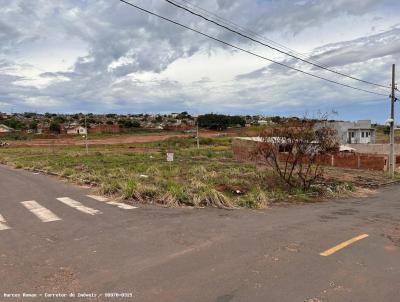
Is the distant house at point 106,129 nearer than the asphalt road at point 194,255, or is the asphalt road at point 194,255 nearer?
the asphalt road at point 194,255

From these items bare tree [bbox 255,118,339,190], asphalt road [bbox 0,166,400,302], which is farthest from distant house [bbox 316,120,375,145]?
asphalt road [bbox 0,166,400,302]

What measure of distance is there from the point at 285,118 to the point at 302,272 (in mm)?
13090

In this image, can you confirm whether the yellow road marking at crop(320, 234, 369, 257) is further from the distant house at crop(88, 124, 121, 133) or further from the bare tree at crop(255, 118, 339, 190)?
the distant house at crop(88, 124, 121, 133)

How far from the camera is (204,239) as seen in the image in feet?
28.0

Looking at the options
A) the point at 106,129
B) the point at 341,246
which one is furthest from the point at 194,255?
the point at 106,129

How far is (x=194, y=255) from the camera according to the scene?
289 inches

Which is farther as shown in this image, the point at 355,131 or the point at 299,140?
the point at 355,131

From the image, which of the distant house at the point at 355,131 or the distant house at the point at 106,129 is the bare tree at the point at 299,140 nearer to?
the distant house at the point at 355,131

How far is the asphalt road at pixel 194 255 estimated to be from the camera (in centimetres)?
574

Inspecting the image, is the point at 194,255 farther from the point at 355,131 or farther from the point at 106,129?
the point at 106,129

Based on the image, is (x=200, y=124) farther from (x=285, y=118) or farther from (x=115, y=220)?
(x=115, y=220)

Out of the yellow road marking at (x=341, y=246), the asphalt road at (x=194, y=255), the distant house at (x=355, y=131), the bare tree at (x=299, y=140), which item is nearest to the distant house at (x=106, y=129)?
the distant house at (x=355, y=131)

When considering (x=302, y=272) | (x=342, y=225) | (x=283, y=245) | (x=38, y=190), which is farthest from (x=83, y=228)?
(x=38, y=190)

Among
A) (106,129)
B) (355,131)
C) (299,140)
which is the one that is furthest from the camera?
→ (106,129)
